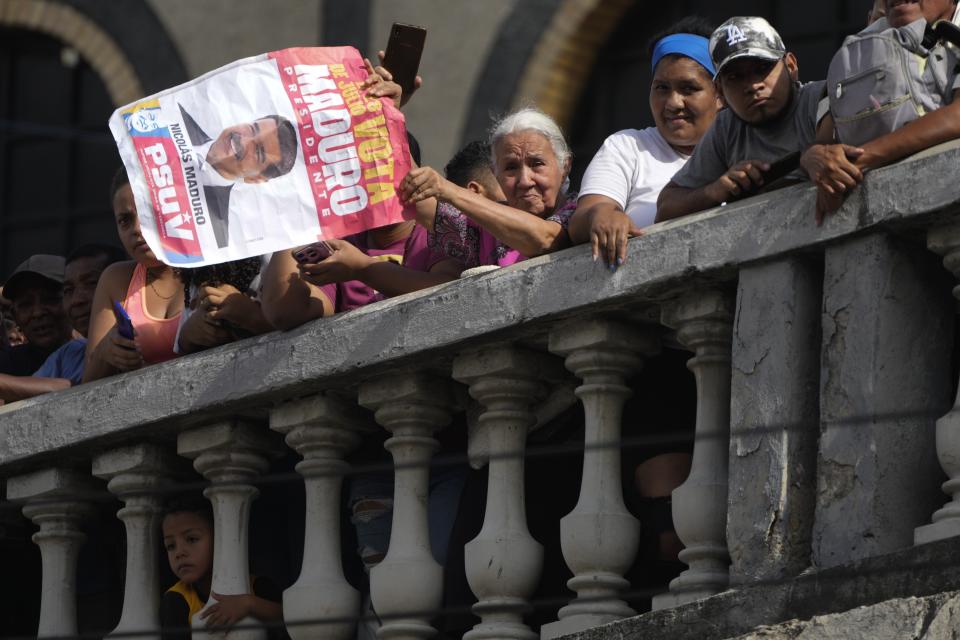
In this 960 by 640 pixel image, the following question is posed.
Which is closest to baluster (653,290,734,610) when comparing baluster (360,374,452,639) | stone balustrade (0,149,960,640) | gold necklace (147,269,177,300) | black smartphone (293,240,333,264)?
stone balustrade (0,149,960,640)

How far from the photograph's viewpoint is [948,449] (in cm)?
436

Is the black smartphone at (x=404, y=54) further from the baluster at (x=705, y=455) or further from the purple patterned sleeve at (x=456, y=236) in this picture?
the baluster at (x=705, y=455)

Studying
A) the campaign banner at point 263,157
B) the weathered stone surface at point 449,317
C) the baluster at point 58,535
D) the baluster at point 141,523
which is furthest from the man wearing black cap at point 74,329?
the campaign banner at point 263,157

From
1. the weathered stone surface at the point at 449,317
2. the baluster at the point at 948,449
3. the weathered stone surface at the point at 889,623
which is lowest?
the weathered stone surface at the point at 889,623

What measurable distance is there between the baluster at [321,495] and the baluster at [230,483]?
0.49ft

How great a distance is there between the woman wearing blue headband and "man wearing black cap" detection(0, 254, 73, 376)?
8.71 feet

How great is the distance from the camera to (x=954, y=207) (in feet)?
14.5

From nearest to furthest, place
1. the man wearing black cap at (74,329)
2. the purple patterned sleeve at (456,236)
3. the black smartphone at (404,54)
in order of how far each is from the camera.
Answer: the purple patterned sleeve at (456,236) → the black smartphone at (404,54) → the man wearing black cap at (74,329)

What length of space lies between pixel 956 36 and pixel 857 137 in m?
0.33

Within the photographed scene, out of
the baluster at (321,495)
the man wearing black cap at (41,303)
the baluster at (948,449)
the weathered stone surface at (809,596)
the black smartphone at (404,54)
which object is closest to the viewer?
the weathered stone surface at (809,596)

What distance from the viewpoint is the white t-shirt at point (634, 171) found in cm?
557

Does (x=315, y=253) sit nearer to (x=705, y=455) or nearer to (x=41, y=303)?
(x=705, y=455)

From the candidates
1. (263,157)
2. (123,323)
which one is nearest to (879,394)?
(263,157)

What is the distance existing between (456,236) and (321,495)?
81 cm
